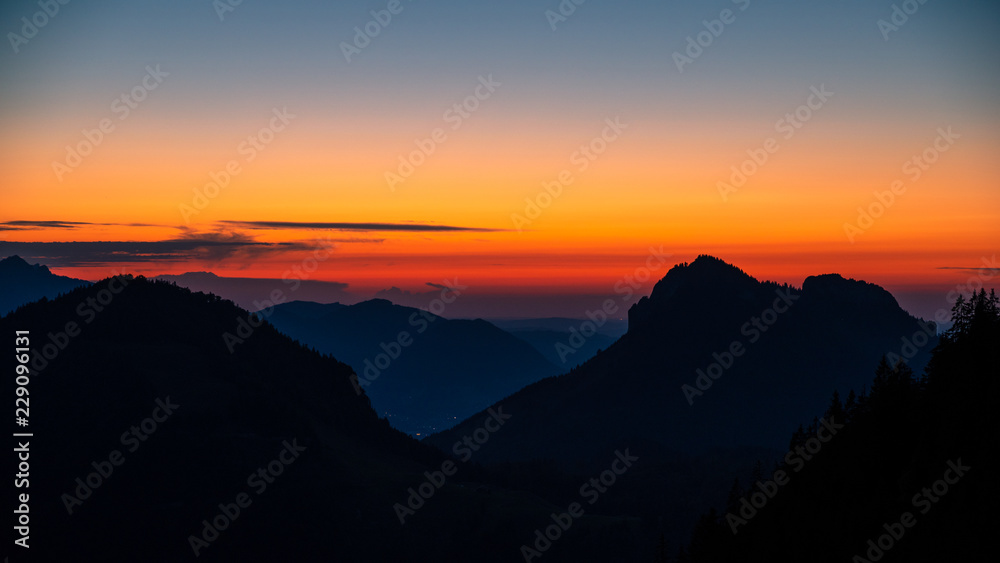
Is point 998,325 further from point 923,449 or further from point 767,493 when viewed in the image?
point 767,493

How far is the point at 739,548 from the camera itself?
122 metres

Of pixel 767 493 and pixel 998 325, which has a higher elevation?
pixel 998 325

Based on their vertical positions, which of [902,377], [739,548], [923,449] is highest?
[902,377]

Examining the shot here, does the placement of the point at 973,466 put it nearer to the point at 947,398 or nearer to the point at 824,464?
the point at 947,398

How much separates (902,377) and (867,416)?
6848mm

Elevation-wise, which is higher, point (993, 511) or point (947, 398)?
point (947, 398)

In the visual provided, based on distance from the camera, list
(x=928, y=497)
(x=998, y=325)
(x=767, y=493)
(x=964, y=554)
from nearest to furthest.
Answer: (x=964, y=554), (x=928, y=497), (x=998, y=325), (x=767, y=493)

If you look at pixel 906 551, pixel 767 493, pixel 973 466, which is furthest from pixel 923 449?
pixel 767 493

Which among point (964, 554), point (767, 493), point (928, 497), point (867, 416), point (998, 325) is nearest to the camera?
point (964, 554)

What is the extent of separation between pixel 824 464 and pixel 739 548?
1646 centimetres

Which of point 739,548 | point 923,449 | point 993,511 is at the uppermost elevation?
point 923,449

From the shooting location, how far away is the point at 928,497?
101500 millimetres

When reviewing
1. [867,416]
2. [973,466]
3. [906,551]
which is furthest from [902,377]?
[906,551]

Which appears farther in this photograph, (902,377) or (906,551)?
(902,377)
